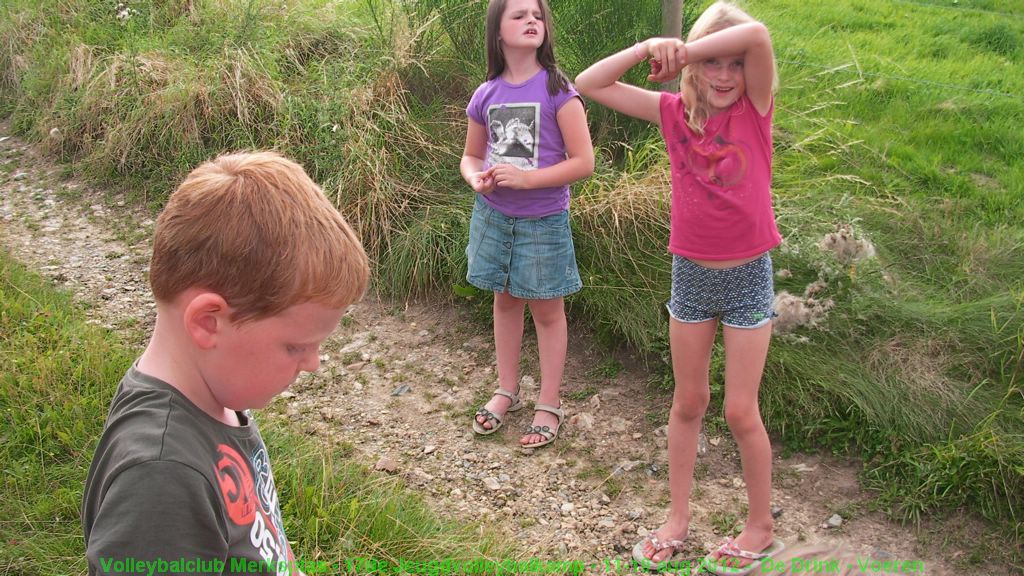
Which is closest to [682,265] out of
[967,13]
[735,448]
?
[735,448]

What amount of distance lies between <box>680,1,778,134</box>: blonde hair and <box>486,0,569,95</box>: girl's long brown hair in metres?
0.69

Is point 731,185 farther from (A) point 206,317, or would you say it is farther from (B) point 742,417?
(A) point 206,317

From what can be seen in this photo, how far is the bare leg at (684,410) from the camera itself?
106 inches

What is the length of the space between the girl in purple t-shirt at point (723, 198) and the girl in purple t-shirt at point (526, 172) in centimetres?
54

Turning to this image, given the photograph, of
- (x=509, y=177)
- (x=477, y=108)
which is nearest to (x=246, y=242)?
(x=509, y=177)

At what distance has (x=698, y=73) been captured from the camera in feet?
8.40

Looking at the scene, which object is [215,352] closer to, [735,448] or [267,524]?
[267,524]

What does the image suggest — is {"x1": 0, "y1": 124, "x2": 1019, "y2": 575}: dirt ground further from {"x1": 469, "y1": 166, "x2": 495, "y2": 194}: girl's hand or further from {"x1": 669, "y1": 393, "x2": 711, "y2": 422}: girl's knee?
{"x1": 469, "y1": 166, "x2": 495, "y2": 194}: girl's hand

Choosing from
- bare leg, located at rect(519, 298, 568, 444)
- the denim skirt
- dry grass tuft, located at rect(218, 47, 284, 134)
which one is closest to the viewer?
the denim skirt

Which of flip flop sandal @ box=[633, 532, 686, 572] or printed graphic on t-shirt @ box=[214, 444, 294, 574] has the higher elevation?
printed graphic on t-shirt @ box=[214, 444, 294, 574]

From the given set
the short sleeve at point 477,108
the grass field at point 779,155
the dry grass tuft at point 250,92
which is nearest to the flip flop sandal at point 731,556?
Result: the grass field at point 779,155

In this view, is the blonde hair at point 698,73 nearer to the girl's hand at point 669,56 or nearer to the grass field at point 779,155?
the girl's hand at point 669,56

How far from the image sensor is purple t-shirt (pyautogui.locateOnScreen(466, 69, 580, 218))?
126 inches

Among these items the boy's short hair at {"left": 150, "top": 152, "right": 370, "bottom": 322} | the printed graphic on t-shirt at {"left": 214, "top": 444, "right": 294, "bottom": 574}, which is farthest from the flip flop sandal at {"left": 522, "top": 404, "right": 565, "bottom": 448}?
the boy's short hair at {"left": 150, "top": 152, "right": 370, "bottom": 322}
